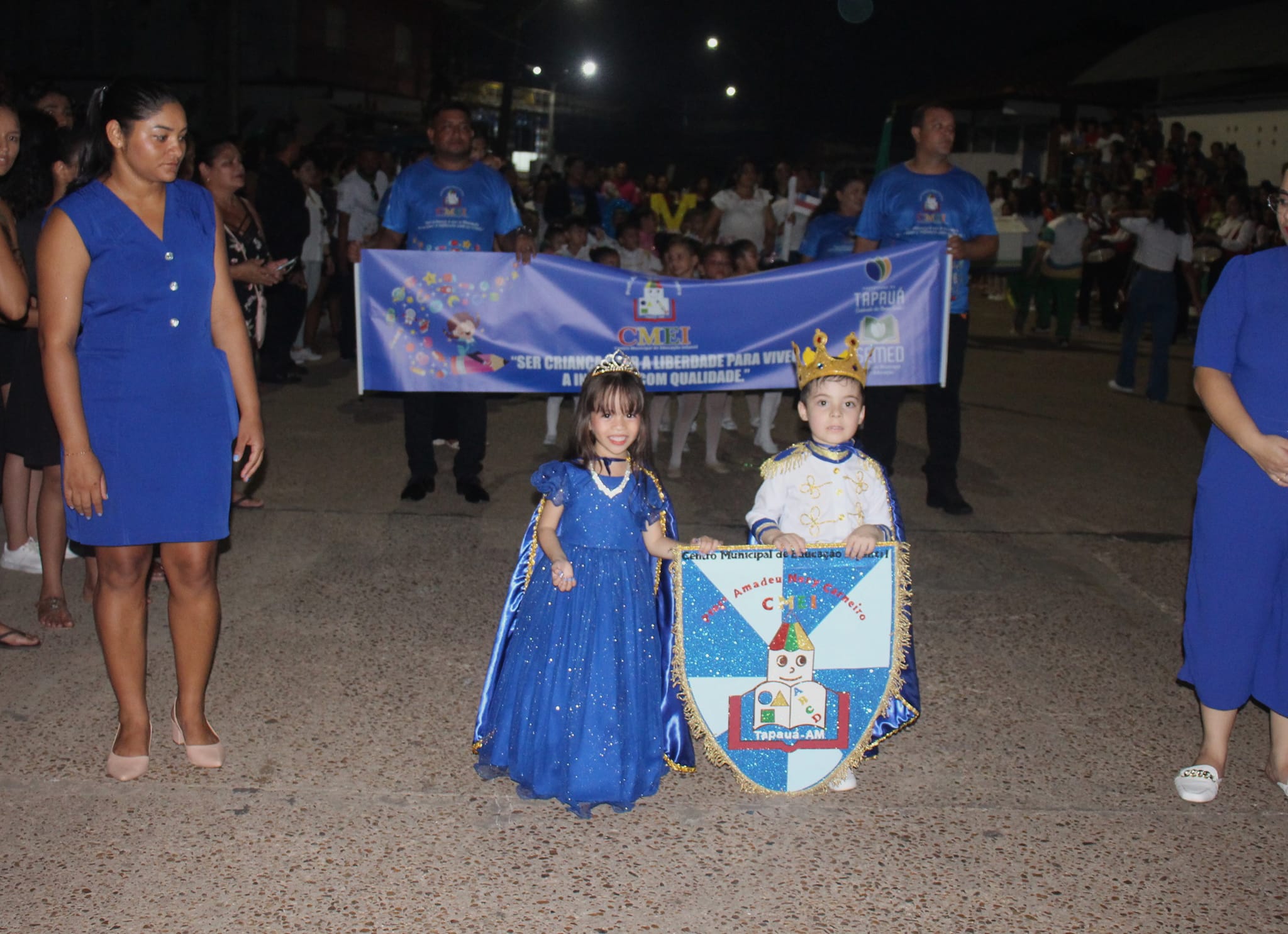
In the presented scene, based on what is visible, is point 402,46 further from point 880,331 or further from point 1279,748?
point 1279,748

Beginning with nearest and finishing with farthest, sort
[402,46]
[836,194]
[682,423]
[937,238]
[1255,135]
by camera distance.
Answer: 1. [937,238]
2. [682,423]
3. [836,194]
4. [1255,135]
5. [402,46]

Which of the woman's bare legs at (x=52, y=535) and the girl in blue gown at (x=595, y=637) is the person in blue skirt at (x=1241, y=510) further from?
the woman's bare legs at (x=52, y=535)

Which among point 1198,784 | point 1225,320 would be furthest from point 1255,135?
point 1198,784

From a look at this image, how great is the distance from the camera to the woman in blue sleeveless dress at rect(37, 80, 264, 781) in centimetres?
348

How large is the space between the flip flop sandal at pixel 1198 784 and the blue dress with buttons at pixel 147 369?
311 cm

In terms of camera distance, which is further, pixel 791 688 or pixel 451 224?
pixel 451 224

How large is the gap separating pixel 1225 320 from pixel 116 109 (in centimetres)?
333

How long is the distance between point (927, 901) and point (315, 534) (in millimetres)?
4210

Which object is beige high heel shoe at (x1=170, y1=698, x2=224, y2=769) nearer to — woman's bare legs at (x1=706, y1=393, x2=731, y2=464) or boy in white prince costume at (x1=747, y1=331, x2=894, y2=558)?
boy in white prince costume at (x1=747, y1=331, x2=894, y2=558)

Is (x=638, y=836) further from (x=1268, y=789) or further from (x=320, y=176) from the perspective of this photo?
(x=320, y=176)

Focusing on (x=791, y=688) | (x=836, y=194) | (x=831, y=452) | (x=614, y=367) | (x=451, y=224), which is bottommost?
(x=791, y=688)

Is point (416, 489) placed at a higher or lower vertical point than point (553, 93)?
lower

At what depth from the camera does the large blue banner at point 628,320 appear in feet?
23.6

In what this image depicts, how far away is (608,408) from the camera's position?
3686mm
